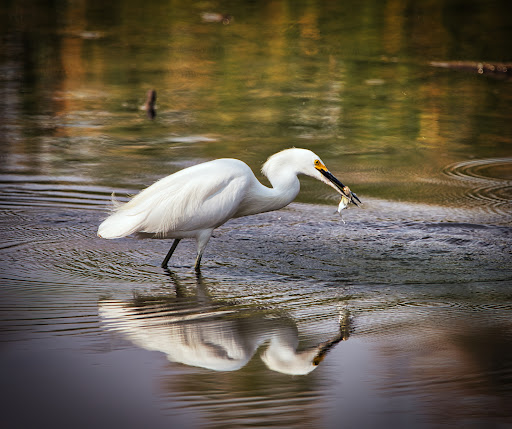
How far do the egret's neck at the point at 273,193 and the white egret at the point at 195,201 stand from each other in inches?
0.4

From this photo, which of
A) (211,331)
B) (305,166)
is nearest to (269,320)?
(211,331)

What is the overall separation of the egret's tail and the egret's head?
1.15 metres

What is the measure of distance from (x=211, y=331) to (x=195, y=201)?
152cm

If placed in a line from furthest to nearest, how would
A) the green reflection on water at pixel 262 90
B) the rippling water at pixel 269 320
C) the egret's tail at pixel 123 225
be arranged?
the green reflection on water at pixel 262 90 → the egret's tail at pixel 123 225 → the rippling water at pixel 269 320

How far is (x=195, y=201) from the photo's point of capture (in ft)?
22.0

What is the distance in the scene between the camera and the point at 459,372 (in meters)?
4.84

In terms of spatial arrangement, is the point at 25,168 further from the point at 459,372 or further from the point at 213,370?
the point at 459,372

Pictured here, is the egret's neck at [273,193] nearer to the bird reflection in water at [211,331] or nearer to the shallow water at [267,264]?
the shallow water at [267,264]

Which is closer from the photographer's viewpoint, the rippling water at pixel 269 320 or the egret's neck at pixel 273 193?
the rippling water at pixel 269 320

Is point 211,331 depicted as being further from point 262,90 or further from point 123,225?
point 262,90

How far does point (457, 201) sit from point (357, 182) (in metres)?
1.17

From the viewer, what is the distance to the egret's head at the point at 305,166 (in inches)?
273

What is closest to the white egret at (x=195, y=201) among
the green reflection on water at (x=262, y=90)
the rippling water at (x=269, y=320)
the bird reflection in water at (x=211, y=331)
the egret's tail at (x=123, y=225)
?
the egret's tail at (x=123, y=225)

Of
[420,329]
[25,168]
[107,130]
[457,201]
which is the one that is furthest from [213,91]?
[420,329]
